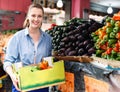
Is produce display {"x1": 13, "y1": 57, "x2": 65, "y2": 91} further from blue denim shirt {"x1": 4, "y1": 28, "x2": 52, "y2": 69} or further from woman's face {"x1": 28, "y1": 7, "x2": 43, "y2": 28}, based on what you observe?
woman's face {"x1": 28, "y1": 7, "x2": 43, "y2": 28}

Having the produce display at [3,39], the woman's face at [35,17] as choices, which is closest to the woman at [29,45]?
the woman's face at [35,17]

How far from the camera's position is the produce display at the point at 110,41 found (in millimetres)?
2289

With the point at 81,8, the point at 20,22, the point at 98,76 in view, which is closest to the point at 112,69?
the point at 98,76

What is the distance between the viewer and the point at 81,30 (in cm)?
288

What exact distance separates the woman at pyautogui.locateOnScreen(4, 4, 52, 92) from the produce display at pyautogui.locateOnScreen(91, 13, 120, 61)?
536 millimetres

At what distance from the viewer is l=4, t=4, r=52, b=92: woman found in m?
2.50

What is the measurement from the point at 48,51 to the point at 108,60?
0.68 metres

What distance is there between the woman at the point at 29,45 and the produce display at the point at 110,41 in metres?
0.54

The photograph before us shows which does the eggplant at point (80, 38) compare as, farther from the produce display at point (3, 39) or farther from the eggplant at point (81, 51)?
the produce display at point (3, 39)

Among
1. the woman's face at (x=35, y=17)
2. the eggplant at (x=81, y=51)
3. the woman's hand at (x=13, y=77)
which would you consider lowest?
the woman's hand at (x=13, y=77)

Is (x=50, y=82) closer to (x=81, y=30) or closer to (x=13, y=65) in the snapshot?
(x=13, y=65)

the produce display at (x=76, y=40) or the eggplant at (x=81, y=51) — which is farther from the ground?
the produce display at (x=76, y=40)

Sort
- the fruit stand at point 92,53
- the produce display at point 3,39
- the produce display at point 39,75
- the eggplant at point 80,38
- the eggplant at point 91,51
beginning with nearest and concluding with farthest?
the fruit stand at point 92,53
the produce display at point 39,75
the eggplant at point 91,51
the eggplant at point 80,38
the produce display at point 3,39

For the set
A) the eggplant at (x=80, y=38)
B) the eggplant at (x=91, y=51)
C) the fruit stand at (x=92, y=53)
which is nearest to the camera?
the fruit stand at (x=92, y=53)
